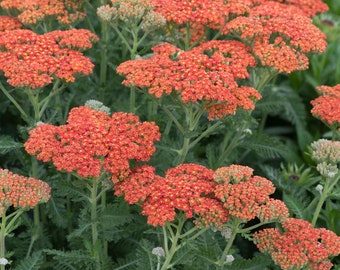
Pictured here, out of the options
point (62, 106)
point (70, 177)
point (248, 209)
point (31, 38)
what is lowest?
point (70, 177)

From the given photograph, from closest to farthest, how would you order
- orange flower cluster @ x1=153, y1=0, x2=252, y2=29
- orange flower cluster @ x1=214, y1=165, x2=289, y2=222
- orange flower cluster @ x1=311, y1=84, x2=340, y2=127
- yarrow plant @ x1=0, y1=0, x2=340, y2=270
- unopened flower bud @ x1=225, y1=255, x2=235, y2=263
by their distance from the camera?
orange flower cluster @ x1=214, y1=165, x2=289, y2=222 < yarrow plant @ x1=0, y1=0, x2=340, y2=270 < unopened flower bud @ x1=225, y1=255, x2=235, y2=263 < orange flower cluster @ x1=311, y1=84, x2=340, y2=127 < orange flower cluster @ x1=153, y1=0, x2=252, y2=29

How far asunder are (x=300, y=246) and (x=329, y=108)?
1295 millimetres

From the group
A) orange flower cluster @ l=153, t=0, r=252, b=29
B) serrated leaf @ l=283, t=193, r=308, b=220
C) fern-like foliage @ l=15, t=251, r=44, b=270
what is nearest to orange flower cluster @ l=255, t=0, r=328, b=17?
orange flower cluster @ l=153, t=0, r=252, b=29

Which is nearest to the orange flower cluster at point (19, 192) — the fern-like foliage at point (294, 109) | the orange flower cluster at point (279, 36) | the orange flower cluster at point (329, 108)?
the orange flower cluster at point (279, 36)

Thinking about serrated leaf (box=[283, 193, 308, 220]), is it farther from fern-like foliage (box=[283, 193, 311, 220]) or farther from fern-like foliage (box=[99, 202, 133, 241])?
fern-like foliage (box=[99, 202, 133, 241])

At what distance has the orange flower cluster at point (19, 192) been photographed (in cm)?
351

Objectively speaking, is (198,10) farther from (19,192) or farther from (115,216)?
(19,192)

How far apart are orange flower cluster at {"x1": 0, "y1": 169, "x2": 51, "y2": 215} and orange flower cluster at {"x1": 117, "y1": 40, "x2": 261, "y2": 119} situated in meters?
0.89

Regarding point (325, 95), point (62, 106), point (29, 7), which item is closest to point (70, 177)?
point (62, 106)

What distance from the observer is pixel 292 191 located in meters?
Result: 4.75

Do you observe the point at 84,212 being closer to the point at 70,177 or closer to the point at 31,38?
the point at 70,177

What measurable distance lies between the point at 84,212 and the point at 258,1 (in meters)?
2.44

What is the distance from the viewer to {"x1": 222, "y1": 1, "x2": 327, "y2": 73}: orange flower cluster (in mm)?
4414

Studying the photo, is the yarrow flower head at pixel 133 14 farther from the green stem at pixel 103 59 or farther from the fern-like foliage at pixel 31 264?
the fern-like foliage at pixel 31 264
